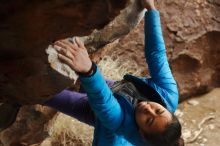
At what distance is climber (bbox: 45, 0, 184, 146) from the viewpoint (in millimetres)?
1935

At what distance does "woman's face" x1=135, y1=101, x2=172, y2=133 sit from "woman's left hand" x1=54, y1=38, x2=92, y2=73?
1.20 ft

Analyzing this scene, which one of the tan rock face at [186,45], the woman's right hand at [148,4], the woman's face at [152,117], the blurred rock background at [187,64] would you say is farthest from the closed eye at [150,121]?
the tan rock face at [186,45]

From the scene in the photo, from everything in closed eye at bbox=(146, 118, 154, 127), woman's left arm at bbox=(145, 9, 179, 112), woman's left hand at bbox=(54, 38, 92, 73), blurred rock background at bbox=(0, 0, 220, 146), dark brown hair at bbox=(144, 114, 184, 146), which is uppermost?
woman's left hand at bbox=(54, 38, 92, 73)

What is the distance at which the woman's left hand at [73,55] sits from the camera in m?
1.75

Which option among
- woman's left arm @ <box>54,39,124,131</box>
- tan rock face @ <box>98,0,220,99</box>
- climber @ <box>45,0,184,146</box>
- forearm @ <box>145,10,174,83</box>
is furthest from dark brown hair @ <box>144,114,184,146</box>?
tan rock face @ <box>98,0,220,99</box>

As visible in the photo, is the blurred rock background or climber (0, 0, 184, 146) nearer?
climber (0, 0, 184, 146)

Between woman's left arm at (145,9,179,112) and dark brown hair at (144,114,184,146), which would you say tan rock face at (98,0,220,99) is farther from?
dark brown hair at (144,114,184,146)

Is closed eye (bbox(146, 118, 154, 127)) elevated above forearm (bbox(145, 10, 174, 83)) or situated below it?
below

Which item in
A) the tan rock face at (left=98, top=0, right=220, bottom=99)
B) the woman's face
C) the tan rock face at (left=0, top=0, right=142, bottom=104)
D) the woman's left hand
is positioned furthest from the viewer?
the tan rock face at (left=98, top=0, right=220, bottom=99)

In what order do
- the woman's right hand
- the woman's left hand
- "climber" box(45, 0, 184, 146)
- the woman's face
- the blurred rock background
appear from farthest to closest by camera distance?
1. the blurred rock background
2. the woman's right hand
3. the woman's face
4. "climber" box(45, 0, 184, 146)
5. the woman's left hand

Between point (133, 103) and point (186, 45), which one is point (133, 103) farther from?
point (186, 45)

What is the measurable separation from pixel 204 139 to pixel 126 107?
2027 millimetres

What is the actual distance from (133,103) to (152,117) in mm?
131

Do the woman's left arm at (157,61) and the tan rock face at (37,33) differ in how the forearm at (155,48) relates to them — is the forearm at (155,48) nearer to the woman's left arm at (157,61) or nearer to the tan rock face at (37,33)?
the woman's left arm at (157,61)
